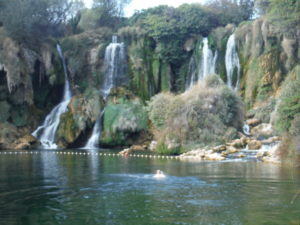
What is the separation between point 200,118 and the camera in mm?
Result: 42344

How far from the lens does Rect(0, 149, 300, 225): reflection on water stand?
16.7 m

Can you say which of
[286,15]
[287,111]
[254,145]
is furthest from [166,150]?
[286,15]

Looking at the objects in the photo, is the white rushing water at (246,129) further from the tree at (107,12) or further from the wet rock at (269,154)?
the tree at (107,12)

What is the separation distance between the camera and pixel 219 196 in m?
20.6

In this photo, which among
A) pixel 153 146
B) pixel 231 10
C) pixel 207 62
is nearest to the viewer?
pixel 153 146

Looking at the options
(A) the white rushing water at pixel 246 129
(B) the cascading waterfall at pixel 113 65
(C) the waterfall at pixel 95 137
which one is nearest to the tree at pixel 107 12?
(B) the cascading waterfall at pixel 113 65

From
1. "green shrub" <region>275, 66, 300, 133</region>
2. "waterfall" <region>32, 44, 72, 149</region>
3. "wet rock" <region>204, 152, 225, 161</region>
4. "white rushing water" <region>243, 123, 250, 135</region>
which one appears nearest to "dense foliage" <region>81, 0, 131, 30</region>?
"waterfall" <region>32, 44, 72, 149</region>

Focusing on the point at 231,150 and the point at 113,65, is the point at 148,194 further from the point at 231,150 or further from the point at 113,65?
the point at 113,65

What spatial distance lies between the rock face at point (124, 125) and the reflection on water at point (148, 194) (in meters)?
17.8

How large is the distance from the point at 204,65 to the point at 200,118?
19.9 meters

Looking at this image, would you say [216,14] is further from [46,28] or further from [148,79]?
[46,28]

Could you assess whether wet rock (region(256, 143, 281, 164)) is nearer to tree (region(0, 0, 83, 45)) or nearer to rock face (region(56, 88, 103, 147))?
rock face (region(56, 88, 103, 147))

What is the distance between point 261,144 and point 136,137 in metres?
14.8

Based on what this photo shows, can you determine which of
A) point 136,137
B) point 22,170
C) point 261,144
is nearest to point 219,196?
point 22,170
